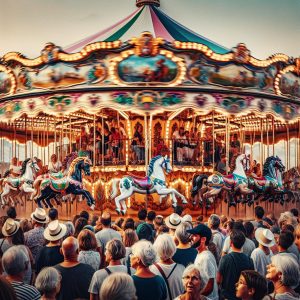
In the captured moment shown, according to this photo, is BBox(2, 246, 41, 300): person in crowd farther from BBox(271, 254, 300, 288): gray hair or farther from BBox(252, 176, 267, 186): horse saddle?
BBox(252, 176, 267, 186): horse saddle

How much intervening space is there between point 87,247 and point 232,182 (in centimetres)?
1320

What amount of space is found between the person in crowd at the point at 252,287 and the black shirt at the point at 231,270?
1661mm

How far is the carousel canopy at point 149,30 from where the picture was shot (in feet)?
66.2

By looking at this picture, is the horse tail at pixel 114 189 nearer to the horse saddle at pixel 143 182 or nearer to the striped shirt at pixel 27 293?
the horse saddle at pixel 143 182

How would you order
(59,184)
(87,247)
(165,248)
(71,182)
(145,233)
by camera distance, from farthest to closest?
(59,184)
(71,182)
(145,233)
(87,247)
(165,248)

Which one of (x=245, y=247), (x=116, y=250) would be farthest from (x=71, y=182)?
(x=116, y=250)

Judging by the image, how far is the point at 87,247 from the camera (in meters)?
6.35

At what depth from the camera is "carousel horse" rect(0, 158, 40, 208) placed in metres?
20.4

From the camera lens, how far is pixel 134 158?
20.5 m

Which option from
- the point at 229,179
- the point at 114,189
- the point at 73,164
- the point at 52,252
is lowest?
the point at 52,252

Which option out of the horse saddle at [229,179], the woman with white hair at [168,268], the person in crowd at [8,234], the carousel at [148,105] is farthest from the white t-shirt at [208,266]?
the horse saddle at [229,179]

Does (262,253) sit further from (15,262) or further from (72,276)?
(15,262)

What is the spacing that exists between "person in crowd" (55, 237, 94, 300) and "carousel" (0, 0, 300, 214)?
1188 cm

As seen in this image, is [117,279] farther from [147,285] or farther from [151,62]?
[151,62]
